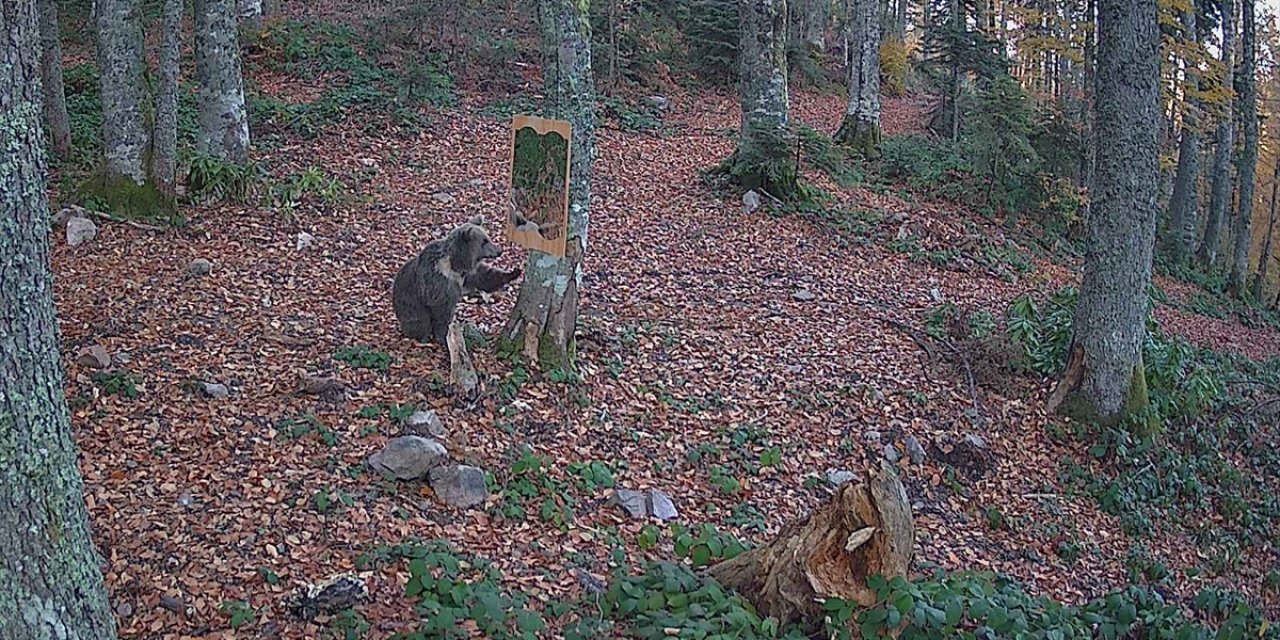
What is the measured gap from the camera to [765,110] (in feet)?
43.5

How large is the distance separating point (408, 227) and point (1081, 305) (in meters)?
6.88

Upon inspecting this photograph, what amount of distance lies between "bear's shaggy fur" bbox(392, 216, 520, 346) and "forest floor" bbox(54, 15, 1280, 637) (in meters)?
0.26

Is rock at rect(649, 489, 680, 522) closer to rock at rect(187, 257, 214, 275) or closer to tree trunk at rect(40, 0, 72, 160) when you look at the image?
rock at rect(187, 257, 214, 275)

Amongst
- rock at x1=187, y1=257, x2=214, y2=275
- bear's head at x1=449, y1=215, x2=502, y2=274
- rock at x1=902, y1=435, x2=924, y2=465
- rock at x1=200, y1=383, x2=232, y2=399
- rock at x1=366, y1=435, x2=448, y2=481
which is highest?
bear's head at x1=449, y1=215, x2=502, y2=274

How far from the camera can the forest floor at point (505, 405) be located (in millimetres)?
4508

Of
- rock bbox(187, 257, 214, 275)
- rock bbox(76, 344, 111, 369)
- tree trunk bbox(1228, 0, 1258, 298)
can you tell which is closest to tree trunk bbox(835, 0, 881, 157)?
tree trunk bbox(1228, 0, 1258, 298)

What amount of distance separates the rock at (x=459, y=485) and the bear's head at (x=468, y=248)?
192 centimetres

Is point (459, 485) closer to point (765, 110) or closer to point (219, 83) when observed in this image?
point (219, 83)

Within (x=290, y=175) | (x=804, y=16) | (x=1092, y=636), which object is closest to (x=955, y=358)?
(x=1092, y=636)

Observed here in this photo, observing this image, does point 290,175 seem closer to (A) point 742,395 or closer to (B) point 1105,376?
(A) point 742,395

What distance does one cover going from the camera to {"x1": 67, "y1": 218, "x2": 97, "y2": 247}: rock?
27.1 feet

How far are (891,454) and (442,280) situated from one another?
3681 millimetres

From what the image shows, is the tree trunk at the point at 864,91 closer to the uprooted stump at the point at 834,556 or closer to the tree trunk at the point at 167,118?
the tree trunk at the point at 167,118

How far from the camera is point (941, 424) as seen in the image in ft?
24.9
